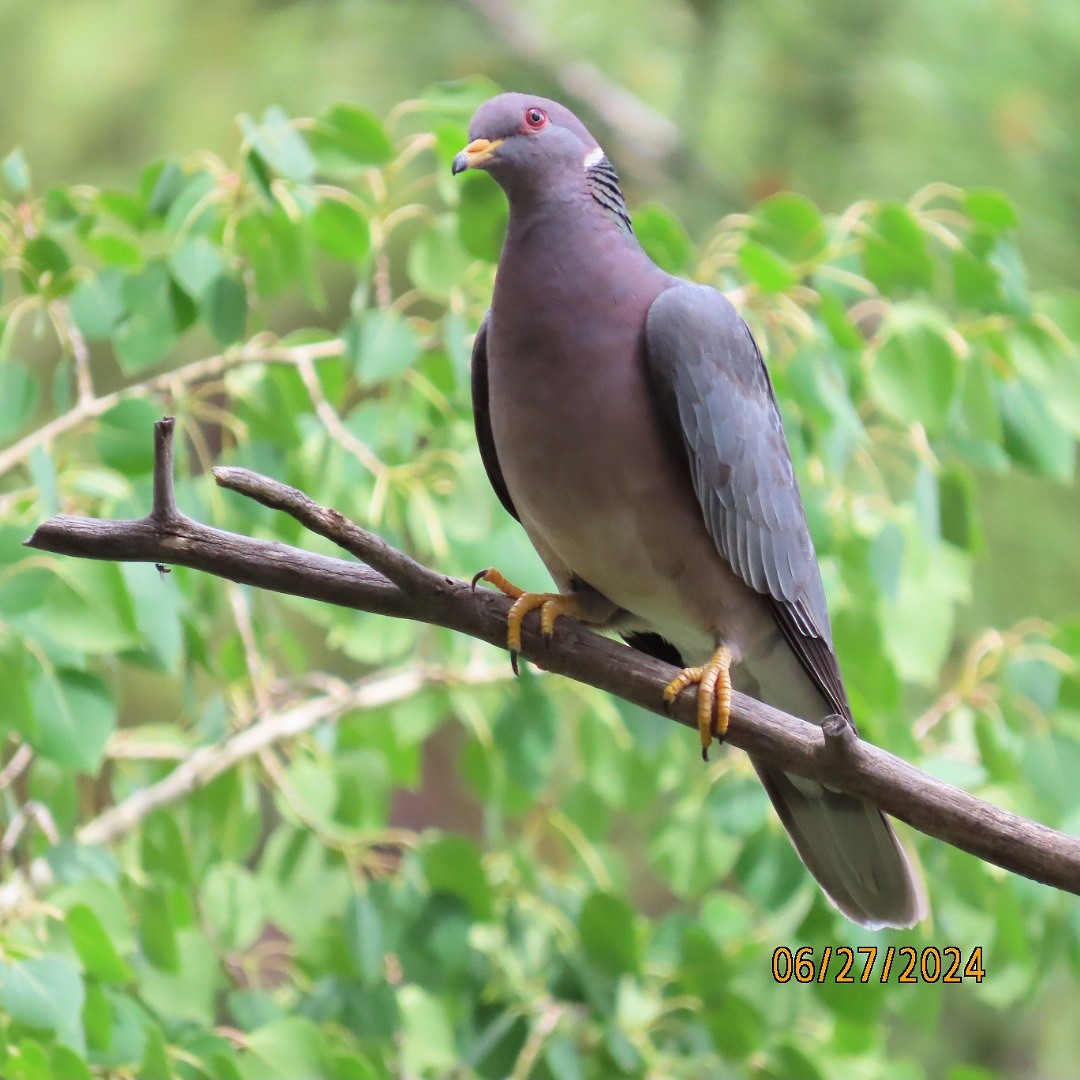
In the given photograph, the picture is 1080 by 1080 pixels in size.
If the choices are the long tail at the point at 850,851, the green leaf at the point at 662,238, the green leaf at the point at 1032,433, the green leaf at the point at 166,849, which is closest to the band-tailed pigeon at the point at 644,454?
the long tail at the point at 850,851

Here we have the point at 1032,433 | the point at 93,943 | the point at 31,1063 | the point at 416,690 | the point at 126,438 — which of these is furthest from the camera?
the point at 416,690

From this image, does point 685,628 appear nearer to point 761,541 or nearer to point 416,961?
point 761,541

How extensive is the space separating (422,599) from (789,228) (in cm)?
104

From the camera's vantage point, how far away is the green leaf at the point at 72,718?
6.57 feet

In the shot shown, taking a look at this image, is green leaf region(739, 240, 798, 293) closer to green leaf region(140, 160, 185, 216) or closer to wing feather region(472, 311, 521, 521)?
wing feather region(472, 311, 521, 521)

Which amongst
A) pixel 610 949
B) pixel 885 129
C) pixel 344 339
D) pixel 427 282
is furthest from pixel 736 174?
pixel 610 949

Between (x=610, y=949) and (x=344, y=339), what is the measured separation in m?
1.19

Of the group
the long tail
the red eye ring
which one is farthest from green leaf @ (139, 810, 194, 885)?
the red eye ring

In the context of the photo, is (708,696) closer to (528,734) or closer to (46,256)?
(528,734)

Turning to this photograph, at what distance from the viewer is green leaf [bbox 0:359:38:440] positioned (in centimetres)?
221

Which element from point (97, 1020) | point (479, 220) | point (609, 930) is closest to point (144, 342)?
point (479, 220)

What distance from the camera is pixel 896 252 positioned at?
94.7 inches

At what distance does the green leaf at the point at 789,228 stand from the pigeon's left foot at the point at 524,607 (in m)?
0.75

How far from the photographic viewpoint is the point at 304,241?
2400 mm
